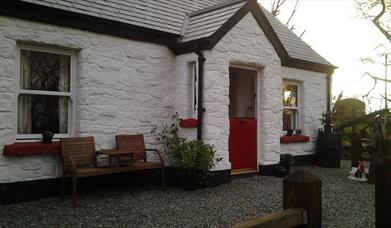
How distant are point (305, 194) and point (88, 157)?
495 cm

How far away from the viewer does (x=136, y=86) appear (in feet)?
24.1

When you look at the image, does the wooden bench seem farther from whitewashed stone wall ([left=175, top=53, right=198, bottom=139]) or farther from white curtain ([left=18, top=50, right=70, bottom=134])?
whitewashed stone wall ([left=175, top=53, right=198, bottom=139])

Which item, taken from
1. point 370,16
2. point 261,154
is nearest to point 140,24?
point 261,154

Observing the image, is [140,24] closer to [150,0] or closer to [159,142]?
[150,0]

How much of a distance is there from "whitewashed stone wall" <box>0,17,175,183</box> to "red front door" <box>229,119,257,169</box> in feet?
5.12

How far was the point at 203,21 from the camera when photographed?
800 cm

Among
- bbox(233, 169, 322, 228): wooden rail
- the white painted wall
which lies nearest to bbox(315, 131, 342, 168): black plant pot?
the white painted wall

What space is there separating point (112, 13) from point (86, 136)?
2.50 meters

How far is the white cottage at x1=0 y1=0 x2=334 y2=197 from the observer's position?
597cm

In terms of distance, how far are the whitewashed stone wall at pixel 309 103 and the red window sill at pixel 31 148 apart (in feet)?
21.4

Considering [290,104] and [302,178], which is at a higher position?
[290,104]

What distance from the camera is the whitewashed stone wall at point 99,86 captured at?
577 centimetres

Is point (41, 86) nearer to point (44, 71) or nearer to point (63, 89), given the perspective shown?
point (44, 71)

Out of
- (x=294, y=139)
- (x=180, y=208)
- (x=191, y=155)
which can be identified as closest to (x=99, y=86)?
(x=191, y=155)
